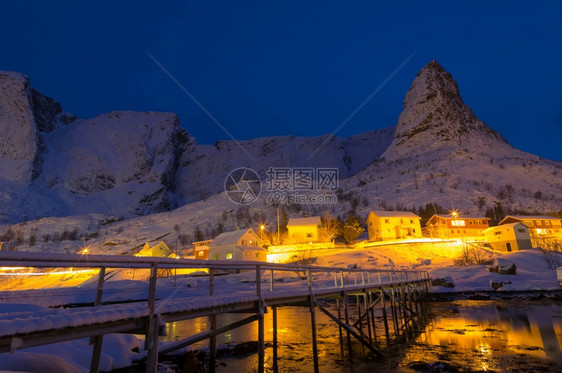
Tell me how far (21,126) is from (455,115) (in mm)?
232420

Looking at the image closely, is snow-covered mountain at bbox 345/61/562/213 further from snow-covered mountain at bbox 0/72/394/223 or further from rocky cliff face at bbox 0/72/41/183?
rocky cliff face at bbox 0/72/41/183

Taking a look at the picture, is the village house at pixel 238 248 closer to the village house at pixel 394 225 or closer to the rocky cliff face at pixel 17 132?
the village house at pixel 394 225

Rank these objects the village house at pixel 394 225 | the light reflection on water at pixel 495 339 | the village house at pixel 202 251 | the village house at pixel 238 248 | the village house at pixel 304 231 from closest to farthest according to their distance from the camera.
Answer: the light reflection on water at pixel 495 339 < the village house at pixel 238 248 < the village house at pixel 304 231 < the village house at pixel 394 225 < the village house at pixel 202 251

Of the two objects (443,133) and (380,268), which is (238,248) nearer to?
(380,268)

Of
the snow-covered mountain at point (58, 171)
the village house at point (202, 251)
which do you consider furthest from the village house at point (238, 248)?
the snow-covered mountain at point (58, 171)

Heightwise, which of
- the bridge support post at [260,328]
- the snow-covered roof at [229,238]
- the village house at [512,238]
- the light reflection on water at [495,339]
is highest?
the snow-covered roof at [229,238]

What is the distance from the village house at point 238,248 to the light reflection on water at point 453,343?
1322 inches

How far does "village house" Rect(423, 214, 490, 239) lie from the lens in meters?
73.0

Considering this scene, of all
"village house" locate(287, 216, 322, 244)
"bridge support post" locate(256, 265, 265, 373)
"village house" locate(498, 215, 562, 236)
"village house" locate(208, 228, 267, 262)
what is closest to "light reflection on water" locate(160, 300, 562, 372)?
"bridge support post" locate(256, 265, 265, 373)

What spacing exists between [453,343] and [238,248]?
1907 inches

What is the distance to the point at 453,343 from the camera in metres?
17.7

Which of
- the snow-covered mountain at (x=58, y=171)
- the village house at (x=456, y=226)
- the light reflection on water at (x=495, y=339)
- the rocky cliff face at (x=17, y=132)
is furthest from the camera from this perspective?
the rocky cliff face at (x=17, y=132)

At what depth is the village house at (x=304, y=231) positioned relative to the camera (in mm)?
72812

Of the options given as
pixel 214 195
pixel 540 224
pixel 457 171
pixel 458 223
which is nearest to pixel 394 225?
pixel 458 223
